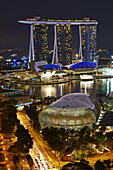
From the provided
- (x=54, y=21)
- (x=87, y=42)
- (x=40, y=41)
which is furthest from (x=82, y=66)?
(x=87, y=42)

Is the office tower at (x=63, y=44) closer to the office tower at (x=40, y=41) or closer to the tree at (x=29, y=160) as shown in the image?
the office tower at (x=40, y=41)

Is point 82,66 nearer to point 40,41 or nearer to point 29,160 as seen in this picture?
point 40,41

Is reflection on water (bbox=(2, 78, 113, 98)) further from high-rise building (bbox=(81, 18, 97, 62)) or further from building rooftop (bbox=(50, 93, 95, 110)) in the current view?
high-rise building (bbox=(81, 18, 97, 62))

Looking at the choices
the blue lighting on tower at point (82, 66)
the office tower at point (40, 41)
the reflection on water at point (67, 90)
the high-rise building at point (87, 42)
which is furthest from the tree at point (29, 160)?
the high-rise building at point (87, 42)

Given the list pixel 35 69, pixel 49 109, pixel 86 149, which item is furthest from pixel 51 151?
pixel 35 69

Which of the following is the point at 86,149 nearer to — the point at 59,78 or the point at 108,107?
the point at 108,107

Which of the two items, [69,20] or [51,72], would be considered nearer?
[51,72]
